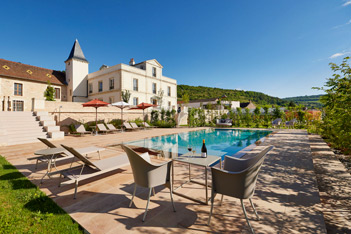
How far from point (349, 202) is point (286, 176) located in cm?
115

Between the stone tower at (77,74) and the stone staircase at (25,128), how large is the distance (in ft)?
44.1

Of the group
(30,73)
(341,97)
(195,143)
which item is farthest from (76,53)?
(341,97)

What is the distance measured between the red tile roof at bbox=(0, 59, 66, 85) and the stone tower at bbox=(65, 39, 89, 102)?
4.60 ft

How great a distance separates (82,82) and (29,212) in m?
25.3

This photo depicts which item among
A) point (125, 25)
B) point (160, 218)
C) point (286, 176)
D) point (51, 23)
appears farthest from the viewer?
point (125, 25)

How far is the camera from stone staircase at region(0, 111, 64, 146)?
7.84 meters

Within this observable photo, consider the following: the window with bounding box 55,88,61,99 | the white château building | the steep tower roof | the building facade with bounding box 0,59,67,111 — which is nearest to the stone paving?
the white château building

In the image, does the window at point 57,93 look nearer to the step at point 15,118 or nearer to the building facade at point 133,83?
the building facade at point 133,83

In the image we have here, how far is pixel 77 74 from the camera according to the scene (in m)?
23.0

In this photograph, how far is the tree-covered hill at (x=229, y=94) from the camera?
2226 inches

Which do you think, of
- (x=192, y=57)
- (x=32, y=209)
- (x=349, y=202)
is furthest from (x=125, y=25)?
(x=349, y=202)

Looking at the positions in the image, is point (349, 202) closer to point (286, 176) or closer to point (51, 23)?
point (286, 176)

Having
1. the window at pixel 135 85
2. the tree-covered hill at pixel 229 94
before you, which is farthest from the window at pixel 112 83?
the tree-covered hill at pixel 229 94

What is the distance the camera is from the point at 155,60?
25156 millimetres
